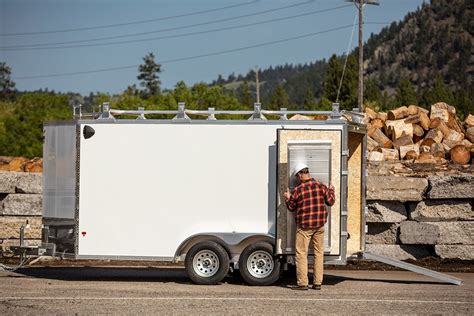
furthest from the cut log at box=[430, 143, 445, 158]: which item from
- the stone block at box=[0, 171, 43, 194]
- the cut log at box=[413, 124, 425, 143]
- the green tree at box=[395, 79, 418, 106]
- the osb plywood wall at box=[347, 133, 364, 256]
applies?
the green tree at box=[395, 79, 418, 106]

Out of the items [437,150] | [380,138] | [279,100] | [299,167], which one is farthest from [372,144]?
[279,100]

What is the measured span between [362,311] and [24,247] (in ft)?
20.9

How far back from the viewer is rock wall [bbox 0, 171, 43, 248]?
2069 centimetres

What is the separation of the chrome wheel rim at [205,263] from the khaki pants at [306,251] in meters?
1.39

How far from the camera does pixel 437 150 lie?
2719 centimetres

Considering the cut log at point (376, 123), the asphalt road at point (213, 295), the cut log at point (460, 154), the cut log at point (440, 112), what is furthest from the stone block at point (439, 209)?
the cut log at point (440, 112)

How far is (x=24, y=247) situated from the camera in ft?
55.8

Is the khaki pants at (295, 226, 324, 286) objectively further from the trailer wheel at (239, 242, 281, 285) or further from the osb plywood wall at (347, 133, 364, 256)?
the osb plywood wall at (347, 133, 364, 256)

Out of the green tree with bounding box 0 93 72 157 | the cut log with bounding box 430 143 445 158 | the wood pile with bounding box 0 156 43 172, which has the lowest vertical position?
the wood pile with bounding box 0 156 43 172

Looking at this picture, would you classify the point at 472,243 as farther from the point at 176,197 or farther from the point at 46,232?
the point at 46,232

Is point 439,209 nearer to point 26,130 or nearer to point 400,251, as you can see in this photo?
point 400,251

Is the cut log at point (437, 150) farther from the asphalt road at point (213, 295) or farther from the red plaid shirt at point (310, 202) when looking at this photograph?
the red plaid shirt at point (310, 202)

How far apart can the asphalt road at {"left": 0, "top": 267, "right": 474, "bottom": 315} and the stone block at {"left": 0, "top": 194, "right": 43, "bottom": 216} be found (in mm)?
2468

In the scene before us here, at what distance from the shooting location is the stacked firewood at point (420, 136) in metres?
26.7
